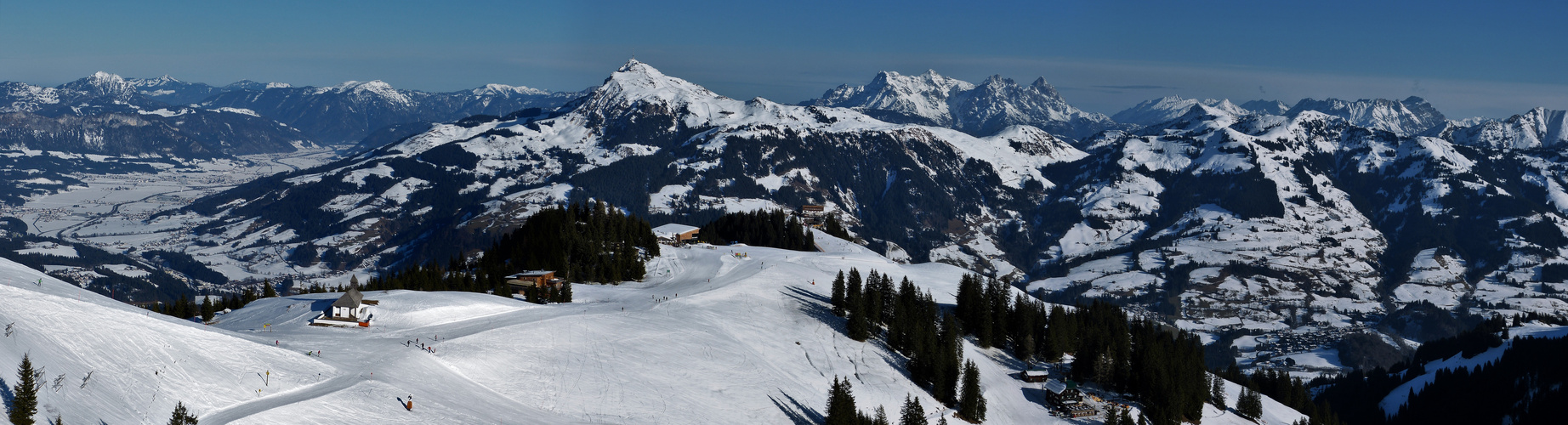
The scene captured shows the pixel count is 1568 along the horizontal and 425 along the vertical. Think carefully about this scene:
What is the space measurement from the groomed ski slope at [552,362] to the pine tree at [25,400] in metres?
2.38

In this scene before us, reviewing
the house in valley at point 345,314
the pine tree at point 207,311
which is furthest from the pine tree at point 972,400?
the pine tree at point 207,311

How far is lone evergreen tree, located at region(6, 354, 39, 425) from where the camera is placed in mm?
47594

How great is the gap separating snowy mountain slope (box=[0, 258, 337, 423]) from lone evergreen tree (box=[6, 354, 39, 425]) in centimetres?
171

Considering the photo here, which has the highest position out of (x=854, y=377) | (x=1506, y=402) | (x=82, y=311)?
(x=82, y=311)

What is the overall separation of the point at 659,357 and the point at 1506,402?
162 meters

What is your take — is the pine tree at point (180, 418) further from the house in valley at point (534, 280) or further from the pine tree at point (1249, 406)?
the pine tree at point (1249, 406)

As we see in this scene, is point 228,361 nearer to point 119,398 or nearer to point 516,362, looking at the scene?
point 119,398

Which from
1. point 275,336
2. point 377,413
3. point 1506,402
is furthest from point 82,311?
point 1506,402

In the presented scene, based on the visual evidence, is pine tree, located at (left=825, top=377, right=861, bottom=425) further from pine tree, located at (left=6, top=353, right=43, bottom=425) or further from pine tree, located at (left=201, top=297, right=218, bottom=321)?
pine tree, located at (left=201, top=297, right=218, bottom=321)

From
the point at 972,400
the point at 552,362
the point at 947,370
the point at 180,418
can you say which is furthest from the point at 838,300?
the point at 180,418

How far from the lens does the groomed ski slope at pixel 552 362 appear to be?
61.8 metres

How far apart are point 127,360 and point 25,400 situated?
42.9 feet

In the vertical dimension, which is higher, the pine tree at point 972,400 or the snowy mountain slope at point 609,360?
the snowy mountain slope at point 609,360

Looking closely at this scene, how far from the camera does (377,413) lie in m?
61.2
